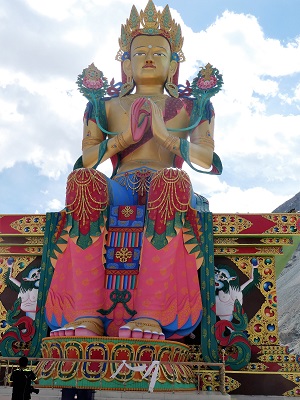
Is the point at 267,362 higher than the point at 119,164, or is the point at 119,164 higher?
the point at 119,164

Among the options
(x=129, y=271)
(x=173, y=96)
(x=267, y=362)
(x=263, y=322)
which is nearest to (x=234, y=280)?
(x=263, y=322)

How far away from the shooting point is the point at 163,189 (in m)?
4.89

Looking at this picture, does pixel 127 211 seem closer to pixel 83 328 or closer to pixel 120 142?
pixel 120 142

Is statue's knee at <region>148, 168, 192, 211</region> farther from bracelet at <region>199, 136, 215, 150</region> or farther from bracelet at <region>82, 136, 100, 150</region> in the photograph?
bracelet at <region>82, 136, 100, 150</region>

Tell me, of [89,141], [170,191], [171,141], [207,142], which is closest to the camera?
[170,191]

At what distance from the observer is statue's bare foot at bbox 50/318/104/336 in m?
4.35

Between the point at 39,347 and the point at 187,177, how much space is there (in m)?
2.22

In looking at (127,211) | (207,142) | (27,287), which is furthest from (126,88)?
(27,287)

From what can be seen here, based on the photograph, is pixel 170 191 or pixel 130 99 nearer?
pixel 170 191

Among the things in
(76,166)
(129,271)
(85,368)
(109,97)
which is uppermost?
(109,97)

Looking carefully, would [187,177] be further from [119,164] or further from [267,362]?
[267,362]

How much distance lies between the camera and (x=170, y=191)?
192 inches

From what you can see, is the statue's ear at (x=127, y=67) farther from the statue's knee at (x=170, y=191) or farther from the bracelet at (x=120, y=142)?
the statue's knee at (x=170, y=191)

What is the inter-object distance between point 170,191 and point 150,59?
2.27m
